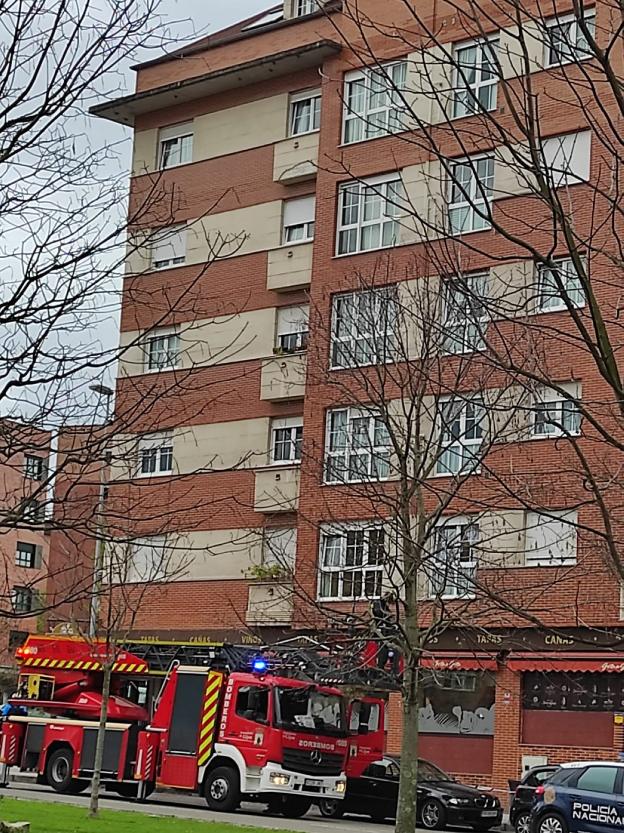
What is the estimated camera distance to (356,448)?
23.9 metres

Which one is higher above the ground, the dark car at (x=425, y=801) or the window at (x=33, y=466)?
the window at (x=33, y=466)

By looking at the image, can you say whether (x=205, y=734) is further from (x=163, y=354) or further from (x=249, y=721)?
(x=163, y=354)

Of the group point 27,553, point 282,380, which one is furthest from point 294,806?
point 27,553

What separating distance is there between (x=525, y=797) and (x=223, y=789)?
5.37m

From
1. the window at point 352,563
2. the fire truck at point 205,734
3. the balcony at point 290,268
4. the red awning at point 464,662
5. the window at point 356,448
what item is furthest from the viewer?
the balcony at point 290,268

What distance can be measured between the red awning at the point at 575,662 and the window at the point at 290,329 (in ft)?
33.6

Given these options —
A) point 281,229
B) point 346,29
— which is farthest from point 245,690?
point 346,29

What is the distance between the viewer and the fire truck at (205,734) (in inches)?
1041

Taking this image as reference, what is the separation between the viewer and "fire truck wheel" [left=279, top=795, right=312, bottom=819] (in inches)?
1088

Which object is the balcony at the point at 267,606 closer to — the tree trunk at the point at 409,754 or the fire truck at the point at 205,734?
the fire truck at the point at 205,734

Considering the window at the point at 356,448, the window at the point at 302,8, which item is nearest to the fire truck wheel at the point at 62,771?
the window at the point at 356,448

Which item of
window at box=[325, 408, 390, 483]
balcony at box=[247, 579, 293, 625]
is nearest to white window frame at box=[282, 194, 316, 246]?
window at box=[325, 408, 390, 483]

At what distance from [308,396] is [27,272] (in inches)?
1093

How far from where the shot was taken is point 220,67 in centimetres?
4166
